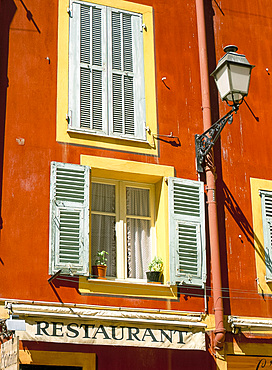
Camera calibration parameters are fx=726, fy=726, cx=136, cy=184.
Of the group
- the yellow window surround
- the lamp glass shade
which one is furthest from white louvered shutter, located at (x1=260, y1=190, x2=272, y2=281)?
the lamp glass shade

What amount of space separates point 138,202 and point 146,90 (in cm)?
188

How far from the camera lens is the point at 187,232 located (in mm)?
11438

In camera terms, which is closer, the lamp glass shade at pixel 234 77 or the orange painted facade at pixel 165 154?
the lamp glass shade at pixel 234 77

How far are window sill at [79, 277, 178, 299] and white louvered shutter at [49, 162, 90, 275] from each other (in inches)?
7.9

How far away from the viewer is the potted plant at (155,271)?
11.1 metres

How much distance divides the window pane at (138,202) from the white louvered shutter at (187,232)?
50 centimetres

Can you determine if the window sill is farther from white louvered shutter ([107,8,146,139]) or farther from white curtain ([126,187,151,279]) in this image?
white louvered shutter ([107,8,146,139])

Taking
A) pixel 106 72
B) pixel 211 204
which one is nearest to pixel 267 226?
pixel 211 204

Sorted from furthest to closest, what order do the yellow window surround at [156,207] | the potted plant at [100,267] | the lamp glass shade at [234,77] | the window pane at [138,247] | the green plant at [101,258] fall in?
the window pane at [138,247], the green plant at [101,258], the potted plant at [100,267], the yellow window surround at [156,207], the lamp glass shade at [234,77]

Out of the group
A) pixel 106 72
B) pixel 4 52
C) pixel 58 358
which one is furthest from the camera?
pixel 106 72

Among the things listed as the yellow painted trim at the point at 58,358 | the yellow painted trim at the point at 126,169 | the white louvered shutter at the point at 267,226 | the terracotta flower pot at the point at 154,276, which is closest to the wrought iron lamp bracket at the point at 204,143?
the yellow painted trim at the point at 126,169

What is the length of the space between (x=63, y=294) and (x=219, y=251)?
8.93 feet

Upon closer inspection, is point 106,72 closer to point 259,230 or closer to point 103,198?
point 103,198

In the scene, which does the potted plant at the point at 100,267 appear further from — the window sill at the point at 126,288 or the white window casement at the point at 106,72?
the white window casement at the point at 106,72
